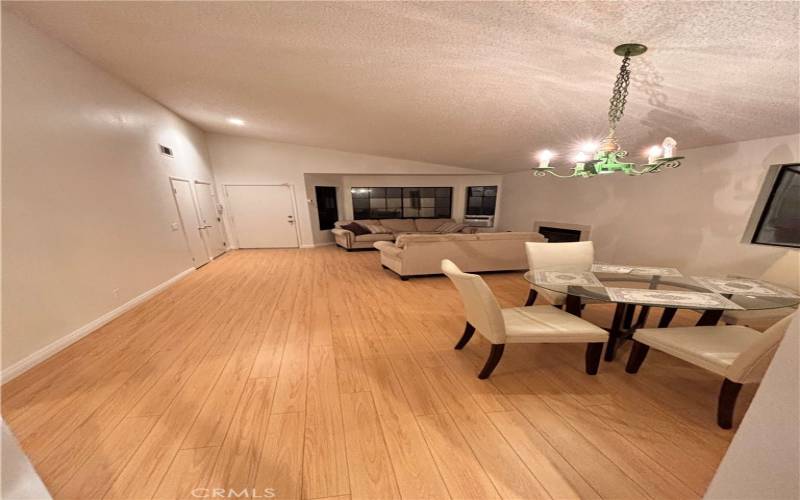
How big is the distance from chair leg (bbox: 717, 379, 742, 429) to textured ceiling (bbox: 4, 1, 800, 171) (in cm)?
183

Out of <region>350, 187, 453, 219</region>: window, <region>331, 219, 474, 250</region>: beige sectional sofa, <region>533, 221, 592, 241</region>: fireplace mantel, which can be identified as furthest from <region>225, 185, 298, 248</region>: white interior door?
<region>533, 221, 592, 241</region>: fireplace mantel

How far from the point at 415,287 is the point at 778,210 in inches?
162

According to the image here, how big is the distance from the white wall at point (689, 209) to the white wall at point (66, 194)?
6739 millimetres

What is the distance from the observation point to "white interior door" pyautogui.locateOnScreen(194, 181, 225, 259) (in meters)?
4.96

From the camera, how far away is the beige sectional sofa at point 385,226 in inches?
243

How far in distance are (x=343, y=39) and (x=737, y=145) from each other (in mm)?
4329

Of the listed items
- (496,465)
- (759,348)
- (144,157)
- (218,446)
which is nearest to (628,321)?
(759,348)

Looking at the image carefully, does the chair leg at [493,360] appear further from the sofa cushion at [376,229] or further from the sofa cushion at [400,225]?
the sofa cushion at [400,225]

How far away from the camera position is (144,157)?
136 inches

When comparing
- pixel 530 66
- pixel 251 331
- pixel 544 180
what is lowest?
pixel 251 331

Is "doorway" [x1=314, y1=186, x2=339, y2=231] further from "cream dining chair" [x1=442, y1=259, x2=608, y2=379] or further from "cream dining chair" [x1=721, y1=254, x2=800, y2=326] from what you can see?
"cream dining chair" [x1=721, y1=254, x2=800, y2=326]

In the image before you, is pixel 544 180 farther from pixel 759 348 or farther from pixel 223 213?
pixel 223 213

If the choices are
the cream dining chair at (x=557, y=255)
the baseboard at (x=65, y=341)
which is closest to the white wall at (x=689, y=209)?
the cream dining chair at (x=557, y=255)

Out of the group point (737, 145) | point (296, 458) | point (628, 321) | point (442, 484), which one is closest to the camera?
point (442, 484)
